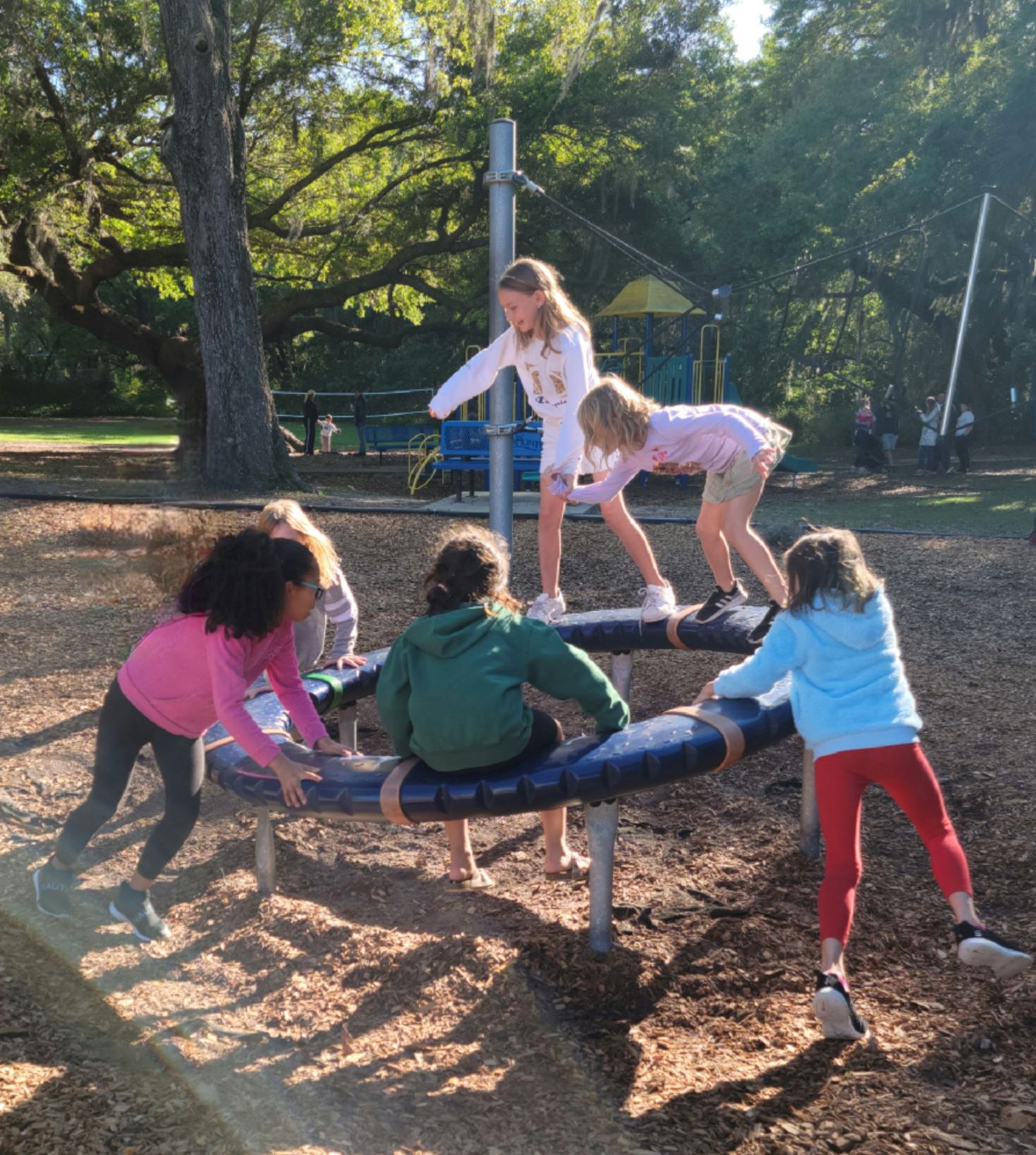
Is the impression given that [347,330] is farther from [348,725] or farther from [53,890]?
[53,890]

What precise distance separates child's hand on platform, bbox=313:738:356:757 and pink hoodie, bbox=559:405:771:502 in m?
1.58

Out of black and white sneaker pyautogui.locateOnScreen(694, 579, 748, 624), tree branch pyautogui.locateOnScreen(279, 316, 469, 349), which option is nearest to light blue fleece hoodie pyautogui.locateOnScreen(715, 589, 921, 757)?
black and white sneaker pyautogui.locateOnScreen(694, 579, 748, 624)

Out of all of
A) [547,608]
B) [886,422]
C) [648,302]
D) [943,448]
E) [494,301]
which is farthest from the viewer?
[886,422]

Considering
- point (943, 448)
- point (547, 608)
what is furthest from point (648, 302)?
point (547, 608)

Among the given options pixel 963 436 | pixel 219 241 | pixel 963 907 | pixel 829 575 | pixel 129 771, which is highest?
pixel 219 241

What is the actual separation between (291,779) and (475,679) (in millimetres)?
570

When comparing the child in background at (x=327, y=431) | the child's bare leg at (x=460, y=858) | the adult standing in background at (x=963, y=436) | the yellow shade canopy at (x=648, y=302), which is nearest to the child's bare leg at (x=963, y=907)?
the child's bare leg at (x=460, y=858)

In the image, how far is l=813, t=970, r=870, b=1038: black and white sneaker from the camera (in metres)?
2.52

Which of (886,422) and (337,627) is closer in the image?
(337,627)

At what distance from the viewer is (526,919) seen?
330cm

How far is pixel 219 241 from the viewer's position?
12.2 meters

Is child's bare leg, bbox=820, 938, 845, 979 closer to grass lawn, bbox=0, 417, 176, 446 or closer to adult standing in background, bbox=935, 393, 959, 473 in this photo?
adult standing in background, bbox=935, 393, 959, 473

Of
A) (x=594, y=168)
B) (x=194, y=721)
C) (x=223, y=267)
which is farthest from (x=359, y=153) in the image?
(x=194, y=721)

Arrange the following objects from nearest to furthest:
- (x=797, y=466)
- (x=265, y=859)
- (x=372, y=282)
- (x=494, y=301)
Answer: (x=265, y=859) → (x=494, y=301) → (x=797, y=466) → (x=372, y=282)
